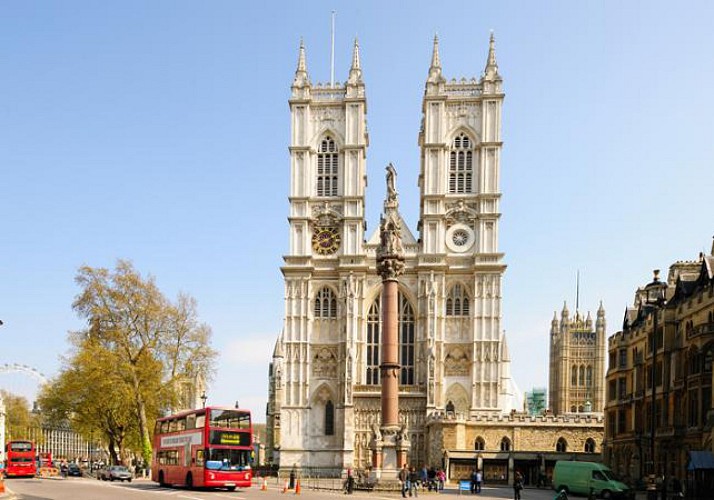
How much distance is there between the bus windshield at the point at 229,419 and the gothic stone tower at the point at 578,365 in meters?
93.7

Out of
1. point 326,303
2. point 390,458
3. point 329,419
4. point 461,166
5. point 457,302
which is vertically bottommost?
point 329,419

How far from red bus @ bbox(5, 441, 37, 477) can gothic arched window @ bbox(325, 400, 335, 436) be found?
931 inches

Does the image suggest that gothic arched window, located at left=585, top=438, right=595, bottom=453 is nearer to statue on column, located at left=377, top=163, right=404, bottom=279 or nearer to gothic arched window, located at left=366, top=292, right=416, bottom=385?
gothic arched window, located at left=366, top=292, right=416, bottom=385

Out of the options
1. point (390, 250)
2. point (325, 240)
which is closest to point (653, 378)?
point (390, 250)

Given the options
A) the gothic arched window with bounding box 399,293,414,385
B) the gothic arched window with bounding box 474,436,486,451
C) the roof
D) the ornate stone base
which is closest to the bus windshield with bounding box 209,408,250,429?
the ornate stone base

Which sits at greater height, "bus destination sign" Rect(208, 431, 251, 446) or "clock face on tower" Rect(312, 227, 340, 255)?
"clock face on tower" Rect(312, 227, 340, 255)

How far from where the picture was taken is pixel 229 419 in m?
31.0

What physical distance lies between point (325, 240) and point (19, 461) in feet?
96.3

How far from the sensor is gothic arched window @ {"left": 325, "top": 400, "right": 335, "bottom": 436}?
213 ft

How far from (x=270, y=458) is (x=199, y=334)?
44.5m

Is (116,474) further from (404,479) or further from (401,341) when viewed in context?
(401,341)

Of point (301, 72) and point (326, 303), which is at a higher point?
point (301, 72)

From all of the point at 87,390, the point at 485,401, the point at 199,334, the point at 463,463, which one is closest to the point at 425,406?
the point at 485,401

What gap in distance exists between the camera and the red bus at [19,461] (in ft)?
157
